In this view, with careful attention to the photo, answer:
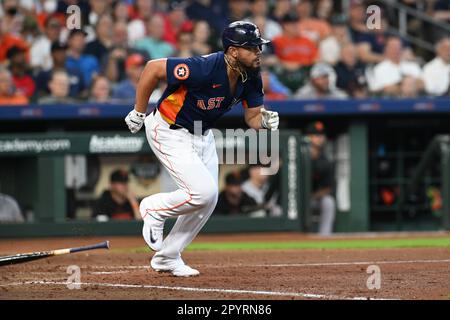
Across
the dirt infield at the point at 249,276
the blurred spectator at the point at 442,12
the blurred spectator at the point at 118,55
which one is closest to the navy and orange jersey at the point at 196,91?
the dirt infield at the point at 249,276

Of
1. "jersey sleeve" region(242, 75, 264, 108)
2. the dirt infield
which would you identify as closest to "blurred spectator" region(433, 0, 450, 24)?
the dirt infield

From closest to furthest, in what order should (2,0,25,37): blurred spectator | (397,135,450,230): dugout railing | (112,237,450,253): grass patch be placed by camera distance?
(112,237,450,253): grass patch < (397,135,450,230): dugout railing < (2,0,25,37): blurred spectator

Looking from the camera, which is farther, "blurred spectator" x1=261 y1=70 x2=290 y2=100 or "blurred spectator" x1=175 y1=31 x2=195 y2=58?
"blurred spectator" x1=175 y1=31 x2=195 y2=58

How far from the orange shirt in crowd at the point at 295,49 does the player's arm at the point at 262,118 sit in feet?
21.5

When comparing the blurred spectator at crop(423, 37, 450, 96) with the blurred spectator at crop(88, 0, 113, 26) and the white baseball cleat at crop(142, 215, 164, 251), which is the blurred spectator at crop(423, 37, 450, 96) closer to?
the blurred spectator at crop(88, 0, 113, 26)

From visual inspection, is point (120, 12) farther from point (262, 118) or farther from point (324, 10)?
point (262, 118)

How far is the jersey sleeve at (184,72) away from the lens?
6648 millimetres

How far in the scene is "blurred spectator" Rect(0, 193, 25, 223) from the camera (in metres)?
11.6

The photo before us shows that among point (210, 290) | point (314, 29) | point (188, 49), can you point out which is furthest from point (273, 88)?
point (210, 290)

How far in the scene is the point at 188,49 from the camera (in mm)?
13273

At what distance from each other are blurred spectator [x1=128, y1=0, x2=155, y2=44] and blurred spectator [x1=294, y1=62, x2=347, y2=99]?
7.88 feet

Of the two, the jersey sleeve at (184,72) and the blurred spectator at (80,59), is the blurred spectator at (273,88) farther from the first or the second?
the jersey sleeve at (184,72)

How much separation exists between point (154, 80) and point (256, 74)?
0.79 metres

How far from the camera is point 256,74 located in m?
7.02
